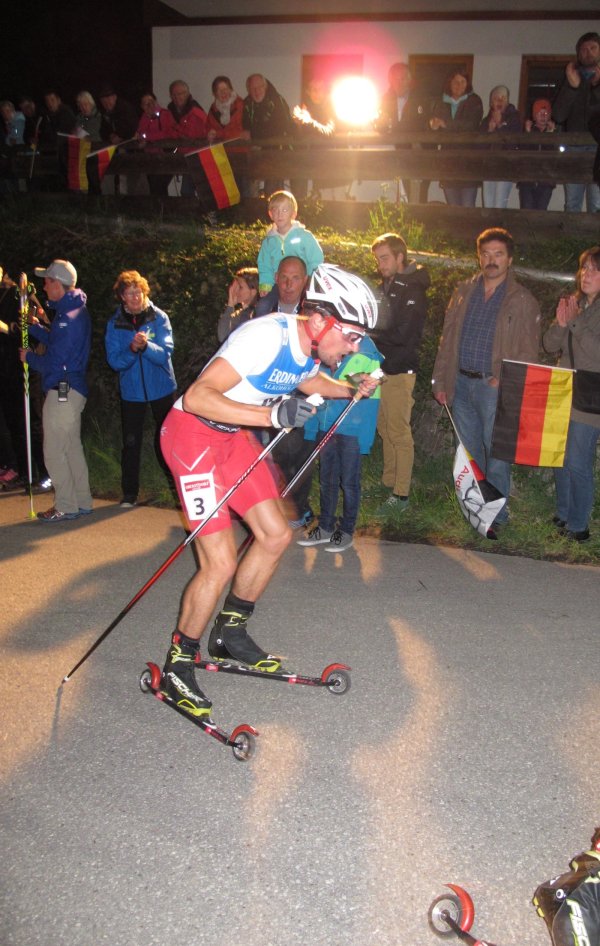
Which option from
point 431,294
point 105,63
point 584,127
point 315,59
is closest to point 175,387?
point 431,294

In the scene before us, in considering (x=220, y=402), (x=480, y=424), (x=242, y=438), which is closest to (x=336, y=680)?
(x=242, y=438)

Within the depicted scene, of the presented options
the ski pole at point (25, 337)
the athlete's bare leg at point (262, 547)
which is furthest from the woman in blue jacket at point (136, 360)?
the athlete's bare leg at point (262, 547)

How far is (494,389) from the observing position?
675cm

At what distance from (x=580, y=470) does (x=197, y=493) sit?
3590mm

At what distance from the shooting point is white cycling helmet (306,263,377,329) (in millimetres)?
3990

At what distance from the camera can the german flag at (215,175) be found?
1115cm

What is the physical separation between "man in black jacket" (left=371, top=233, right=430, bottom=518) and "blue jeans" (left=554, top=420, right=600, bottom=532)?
1379 mm

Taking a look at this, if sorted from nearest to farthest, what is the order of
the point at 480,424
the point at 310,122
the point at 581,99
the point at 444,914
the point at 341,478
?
the point at 444,914
the point at 341,478
the point at 480,424
the point at 581,99
the point at 310,122

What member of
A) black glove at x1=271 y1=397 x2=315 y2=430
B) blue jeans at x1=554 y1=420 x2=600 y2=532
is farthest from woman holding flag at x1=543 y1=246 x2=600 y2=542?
black glove at x1=271 y1=397 x2=315 y2=430

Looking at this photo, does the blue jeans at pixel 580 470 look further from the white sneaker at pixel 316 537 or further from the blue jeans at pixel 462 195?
the blue jeans at pixel 462 195

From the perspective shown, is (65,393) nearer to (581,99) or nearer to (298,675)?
(298,675)

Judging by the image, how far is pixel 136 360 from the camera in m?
7.59

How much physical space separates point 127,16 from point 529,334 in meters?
15.0

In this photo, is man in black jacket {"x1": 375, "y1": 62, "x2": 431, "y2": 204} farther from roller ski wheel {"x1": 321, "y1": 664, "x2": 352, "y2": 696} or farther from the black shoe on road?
roller ski wheel {"x1": 321, "y1": 664, "x2": 352, "y2": 696}
